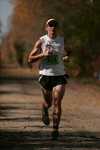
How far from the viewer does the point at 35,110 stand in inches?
738

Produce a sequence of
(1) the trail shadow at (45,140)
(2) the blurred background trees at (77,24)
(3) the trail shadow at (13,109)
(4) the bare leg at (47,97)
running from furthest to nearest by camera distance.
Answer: (2) the blurred background trees at (77,24), (3) the trail shadow at (13,109), (4) the bare leg at (47,97), (1) the trail shadow at (45,140)

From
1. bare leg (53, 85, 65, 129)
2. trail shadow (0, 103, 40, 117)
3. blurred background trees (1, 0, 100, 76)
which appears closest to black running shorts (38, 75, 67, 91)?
bare leg (53, 85, 65, 129)

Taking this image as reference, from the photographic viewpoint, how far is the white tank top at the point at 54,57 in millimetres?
12070

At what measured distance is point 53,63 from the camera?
12.2 metres

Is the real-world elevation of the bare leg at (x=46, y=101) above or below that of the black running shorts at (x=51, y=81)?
below

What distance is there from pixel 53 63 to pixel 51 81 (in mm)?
334

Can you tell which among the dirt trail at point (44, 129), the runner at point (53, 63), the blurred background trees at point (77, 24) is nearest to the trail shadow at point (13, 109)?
the dirt trail at point (44, 129)

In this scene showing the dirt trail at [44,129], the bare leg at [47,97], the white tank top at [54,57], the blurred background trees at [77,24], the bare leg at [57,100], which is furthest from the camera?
the blurred background trees at [77,24]

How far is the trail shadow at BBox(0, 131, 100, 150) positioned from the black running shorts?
35.5 inches

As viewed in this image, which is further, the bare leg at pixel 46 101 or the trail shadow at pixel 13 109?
the trail shadow at pixel 13 109

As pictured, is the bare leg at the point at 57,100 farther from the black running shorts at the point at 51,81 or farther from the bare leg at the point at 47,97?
the bare leg at the point at 47,97

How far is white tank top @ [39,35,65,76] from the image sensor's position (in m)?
12.1

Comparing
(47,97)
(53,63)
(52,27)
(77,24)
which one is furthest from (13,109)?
(77,24)

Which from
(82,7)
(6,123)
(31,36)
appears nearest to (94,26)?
(82,7)
